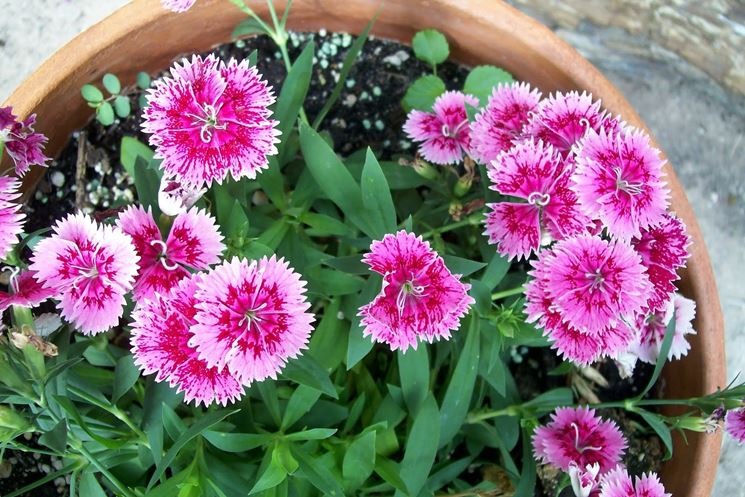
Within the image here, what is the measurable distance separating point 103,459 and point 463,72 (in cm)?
114

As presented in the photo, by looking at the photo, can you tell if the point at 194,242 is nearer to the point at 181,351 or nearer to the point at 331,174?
the point at 181,351

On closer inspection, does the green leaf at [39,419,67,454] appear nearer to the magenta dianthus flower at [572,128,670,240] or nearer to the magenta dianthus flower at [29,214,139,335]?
the magenta dianthus flower at [29,214,139,335]

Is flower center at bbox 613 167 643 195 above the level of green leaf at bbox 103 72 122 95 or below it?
below

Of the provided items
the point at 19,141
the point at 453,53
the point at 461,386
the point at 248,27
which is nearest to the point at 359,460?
the point at 461,386

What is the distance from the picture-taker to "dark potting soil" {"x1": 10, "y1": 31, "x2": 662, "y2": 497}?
1.57 metres

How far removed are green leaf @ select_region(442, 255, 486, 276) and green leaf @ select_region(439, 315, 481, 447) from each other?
0.50 feet

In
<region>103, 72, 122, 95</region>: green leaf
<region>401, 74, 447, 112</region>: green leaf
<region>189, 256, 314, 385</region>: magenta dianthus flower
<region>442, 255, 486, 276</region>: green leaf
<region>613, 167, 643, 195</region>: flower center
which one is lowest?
<region>189, 256, 314, 385</region>: magenta dianthus flower

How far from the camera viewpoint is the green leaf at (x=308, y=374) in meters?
1.12

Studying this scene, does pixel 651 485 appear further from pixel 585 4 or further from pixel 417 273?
pixel 585 4

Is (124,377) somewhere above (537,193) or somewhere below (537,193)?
below

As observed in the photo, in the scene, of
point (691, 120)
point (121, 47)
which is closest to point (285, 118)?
point (121, 47)

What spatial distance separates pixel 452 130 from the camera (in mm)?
1382

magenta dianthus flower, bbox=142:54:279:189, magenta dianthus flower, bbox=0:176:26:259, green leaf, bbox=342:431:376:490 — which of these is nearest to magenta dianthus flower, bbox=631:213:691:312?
green leaf, bbox=342:431:376:490

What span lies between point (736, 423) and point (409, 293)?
0.64 m
